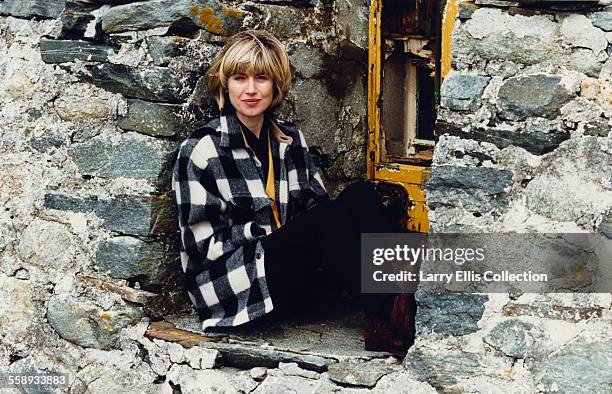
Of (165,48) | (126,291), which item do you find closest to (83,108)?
(165,48)

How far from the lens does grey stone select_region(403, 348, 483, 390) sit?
2775 millimetres

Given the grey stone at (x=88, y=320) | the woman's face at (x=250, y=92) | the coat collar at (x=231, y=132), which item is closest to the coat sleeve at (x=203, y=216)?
the coat collar at (x=231, y=132)

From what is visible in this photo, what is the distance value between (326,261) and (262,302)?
0.25 meters

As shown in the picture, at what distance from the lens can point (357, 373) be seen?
9.71 feet

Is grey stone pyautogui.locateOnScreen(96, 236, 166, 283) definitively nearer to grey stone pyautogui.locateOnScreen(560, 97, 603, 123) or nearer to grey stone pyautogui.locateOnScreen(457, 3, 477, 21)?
grey stone pyautogui.locateOnScreen(457, 3, 477, 21)

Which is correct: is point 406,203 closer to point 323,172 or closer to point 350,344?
point 323,172

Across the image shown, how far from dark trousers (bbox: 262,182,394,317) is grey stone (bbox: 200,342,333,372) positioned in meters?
0.19

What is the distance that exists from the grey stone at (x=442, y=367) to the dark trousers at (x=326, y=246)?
1.01 ft

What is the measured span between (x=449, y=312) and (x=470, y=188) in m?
0.35

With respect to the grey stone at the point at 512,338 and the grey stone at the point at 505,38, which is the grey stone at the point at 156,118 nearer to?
the grey stone at the point at 505,38

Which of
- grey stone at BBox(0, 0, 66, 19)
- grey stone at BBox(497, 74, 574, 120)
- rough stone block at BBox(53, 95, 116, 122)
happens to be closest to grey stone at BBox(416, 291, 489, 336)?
grey stone at BBox(497, 74, 574, 120)

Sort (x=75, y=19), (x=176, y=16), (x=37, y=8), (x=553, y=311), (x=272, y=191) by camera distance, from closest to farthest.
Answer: (x=553, y=311) < (x=176, y=16) < (x=272, y=191) < (x=75, y=19) < (x=37, y=8)

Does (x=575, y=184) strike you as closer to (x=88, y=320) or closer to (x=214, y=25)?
(x=214, y=25)

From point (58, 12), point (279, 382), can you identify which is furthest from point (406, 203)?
point (58, 12)
